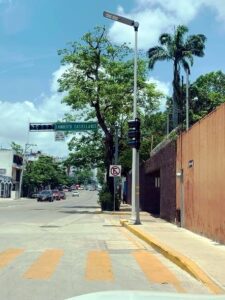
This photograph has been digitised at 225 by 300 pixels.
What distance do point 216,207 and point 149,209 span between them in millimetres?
27740

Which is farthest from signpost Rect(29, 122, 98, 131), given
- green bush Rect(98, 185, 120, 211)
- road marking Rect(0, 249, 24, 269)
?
road marking Rect(0, 249, 24, 269)

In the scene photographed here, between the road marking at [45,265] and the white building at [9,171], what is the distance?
82192 millimetres

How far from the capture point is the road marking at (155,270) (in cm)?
1015

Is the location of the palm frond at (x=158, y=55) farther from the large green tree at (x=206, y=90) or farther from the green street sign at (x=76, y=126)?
the green street sign at (x=76, y=126)

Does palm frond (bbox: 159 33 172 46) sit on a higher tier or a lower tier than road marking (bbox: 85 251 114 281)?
higher

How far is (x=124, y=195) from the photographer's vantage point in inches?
3012

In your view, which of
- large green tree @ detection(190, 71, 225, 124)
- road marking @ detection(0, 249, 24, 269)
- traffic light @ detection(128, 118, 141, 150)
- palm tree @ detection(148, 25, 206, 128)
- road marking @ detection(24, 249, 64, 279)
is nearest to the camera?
road marking @ detection(24, 249, 64, 279)

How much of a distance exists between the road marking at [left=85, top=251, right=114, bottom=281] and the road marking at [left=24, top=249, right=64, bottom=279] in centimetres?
74

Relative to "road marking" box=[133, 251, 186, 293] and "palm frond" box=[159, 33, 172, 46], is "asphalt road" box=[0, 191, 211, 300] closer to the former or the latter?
"road marking" box=[133, 251, 186, 293]

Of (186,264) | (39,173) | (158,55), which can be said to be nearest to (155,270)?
(186,264)

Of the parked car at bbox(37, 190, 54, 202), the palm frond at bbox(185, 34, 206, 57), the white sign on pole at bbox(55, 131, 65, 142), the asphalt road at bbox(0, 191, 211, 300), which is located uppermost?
the palm frond at bbox(185, 34, 206, 57)

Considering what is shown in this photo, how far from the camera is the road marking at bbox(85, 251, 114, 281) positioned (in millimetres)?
10570

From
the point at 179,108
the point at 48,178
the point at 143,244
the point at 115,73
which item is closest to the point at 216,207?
the point at 143,244

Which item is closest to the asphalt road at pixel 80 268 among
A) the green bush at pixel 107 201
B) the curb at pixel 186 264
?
the curb at pixel 186 264
